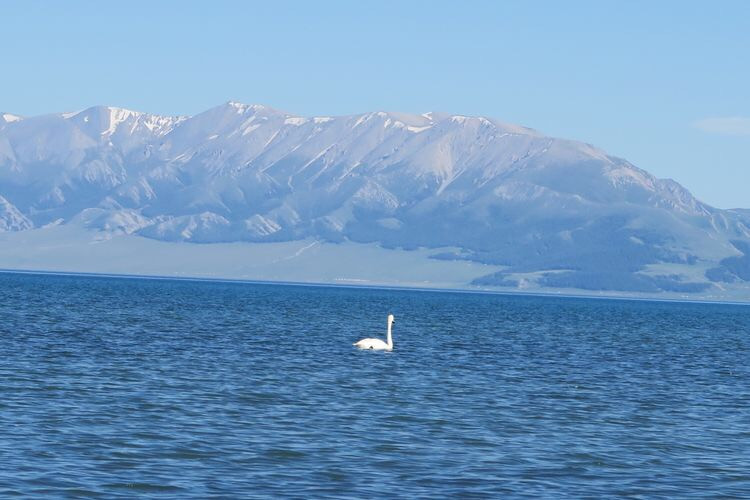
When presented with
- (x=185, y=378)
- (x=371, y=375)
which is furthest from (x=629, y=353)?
(x=185, y=378)

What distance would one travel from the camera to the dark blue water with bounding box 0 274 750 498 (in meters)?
31.1

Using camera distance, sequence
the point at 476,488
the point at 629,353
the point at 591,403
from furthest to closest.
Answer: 1. the point at 629,353
2. the point at 591,403
3. the point at 476,488

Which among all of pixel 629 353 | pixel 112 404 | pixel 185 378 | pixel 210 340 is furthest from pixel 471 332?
pixel 112 404

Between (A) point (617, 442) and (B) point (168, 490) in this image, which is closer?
(B) point (168, 490)

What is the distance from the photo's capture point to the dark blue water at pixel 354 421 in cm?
3109

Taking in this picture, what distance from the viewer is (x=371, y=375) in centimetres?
5697

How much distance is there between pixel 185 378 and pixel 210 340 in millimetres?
26809

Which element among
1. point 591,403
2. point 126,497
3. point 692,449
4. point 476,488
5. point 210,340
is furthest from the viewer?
point 210,340

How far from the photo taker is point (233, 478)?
101 feet

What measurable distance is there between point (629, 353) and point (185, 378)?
38.9 m

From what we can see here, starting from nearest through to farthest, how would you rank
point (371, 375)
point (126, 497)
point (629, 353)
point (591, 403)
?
1. point (126, 497)
2. point (591, 403)
3. point (371, 375)
4. point (629, 353)

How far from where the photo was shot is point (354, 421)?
4103 cm

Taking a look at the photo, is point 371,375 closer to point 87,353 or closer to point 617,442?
point 87,353

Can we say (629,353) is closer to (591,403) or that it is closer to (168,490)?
(591,403)
